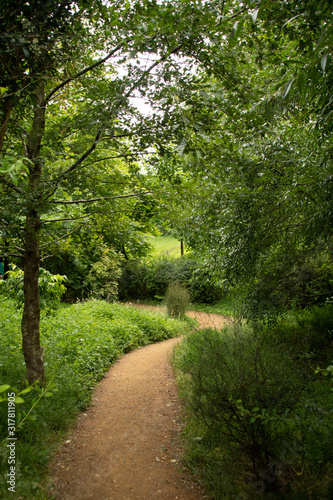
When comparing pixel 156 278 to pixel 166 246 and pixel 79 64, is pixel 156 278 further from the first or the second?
pixel 166 246

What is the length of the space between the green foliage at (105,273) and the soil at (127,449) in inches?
354

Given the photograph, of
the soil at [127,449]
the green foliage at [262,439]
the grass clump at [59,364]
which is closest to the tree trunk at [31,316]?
the grass clump at [59,364]

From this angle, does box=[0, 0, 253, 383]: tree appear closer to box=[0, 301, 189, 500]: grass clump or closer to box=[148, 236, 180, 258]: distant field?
box=[0, 301, 189, 500]: grass clump

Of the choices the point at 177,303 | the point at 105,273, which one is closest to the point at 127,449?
the point at 177,303

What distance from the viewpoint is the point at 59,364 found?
5.54 meters

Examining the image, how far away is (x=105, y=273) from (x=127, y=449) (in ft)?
37.2

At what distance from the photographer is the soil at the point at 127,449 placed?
3.32 m

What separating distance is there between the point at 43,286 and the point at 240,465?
182 inches

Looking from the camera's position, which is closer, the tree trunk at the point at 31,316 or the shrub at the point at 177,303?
the tree trunk at the point at 31,316

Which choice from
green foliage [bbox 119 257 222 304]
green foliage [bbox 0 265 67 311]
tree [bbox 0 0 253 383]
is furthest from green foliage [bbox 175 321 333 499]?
green foliage [bbox 119 257 222 304]

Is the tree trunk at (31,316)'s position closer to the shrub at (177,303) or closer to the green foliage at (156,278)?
the shrub at (177,303)

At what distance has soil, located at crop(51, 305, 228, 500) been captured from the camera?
10.9 ft

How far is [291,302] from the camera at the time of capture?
6.24 metres

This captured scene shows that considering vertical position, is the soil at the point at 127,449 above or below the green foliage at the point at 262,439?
below
